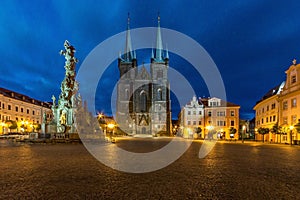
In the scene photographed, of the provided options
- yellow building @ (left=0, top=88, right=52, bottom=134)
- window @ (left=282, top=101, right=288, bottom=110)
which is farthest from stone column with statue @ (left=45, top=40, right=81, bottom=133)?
window @ (left=282, top=101, right=288, bottom=110)

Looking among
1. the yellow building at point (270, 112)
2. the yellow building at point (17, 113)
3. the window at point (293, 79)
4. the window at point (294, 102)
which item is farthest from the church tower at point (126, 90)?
the window at point (293, 79)

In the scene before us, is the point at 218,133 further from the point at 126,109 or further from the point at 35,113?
the point at 35,113

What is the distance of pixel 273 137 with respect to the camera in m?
39.6

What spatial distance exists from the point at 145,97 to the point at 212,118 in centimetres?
3279

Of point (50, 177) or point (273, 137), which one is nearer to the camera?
point (50, 177)

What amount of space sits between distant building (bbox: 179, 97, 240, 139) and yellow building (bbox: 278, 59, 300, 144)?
19.3m

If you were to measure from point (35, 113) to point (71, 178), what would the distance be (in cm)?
7168

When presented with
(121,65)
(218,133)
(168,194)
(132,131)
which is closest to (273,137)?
(218,133)

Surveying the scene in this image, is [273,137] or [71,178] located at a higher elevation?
[71,178]

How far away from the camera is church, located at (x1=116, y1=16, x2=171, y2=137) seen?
79.6m

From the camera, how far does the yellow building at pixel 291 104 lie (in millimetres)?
31428

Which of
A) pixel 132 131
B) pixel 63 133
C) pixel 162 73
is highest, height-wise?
pixel 162 73

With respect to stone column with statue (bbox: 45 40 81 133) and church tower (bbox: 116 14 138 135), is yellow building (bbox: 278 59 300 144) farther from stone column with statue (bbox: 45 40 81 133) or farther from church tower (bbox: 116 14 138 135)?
church tower (bbox: 116 14 138 135)

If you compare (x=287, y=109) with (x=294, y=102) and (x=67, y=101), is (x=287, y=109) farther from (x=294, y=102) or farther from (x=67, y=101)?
(x=67, y=101)
